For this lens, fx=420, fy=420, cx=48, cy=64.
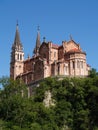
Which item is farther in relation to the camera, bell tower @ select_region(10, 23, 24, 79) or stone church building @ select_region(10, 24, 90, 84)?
bell tower @ select_region(10, 23, 24, 79)

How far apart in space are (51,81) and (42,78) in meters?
11.1

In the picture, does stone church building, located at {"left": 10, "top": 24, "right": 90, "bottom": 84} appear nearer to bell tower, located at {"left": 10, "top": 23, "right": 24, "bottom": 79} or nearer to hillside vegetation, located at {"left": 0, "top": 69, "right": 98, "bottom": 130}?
bell tower, located at {"left": 10, "top": 23, "right": 24, "bottom": 79}

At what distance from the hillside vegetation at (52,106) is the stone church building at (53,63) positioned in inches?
395

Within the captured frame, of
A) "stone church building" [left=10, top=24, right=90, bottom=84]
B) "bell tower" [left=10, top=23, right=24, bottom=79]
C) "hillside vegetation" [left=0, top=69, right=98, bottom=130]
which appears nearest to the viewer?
"hillside vegetation" [left=0, top=69, right=98, bottom=130]

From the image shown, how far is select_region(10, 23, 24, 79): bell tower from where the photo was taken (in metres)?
90.4

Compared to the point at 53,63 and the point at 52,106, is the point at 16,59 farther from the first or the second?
the point at 52,106

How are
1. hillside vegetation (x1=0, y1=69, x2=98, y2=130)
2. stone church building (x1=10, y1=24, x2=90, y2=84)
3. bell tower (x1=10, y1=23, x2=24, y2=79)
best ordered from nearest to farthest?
hillside vegetation (x1=0, y1=69, x2=98, y2=130)
stone church building (x1=10, y1=24, x2=90, y2=84)
bell tower (x1=10, y1=23, x2=24, y2=79)

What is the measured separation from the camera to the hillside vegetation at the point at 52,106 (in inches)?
2372

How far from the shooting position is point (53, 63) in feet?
265

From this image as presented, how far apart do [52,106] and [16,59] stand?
28553mm

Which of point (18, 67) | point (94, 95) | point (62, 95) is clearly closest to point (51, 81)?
point (62, 95)

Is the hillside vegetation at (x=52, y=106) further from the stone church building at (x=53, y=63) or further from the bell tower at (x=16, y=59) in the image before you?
the bell tower at (x=16, y=59)

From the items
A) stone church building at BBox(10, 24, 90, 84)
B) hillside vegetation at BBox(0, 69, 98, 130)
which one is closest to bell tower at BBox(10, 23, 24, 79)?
stone church building at BBox(10, 24, 90, 84)

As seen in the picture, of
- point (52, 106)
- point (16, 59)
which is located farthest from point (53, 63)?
point (52, 106)
